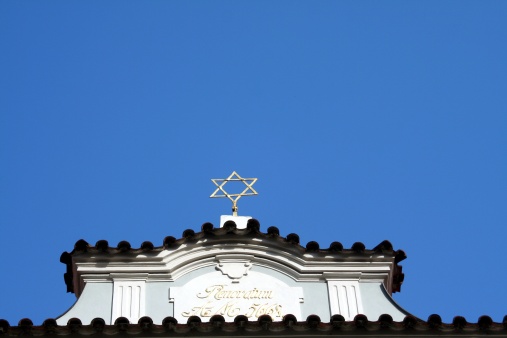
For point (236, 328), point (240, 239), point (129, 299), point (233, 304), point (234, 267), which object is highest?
point (240, 239)

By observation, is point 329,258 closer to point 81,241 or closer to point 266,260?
point 266,260

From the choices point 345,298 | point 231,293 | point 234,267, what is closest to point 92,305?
point 231,293

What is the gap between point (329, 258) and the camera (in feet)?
56.0

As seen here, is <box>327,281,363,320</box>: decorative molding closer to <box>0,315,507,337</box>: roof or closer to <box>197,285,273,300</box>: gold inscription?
<box>197,285,273,300</box>: gold inscription

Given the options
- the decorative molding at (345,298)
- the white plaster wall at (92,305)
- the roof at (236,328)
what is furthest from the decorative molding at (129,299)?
the decorative molding at (345,298)

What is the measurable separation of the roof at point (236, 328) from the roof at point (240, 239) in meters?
1.71

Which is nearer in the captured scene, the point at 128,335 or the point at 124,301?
the point at 128,335

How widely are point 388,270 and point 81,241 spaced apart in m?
3.67

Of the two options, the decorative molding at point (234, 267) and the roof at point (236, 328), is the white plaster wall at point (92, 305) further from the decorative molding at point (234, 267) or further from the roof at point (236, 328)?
the decorative molding at point (234, 267)

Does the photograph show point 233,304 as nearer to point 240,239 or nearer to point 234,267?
point 234,267

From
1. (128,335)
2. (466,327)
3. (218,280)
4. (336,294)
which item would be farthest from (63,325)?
(466,327)

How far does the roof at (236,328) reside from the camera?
15.3 meters

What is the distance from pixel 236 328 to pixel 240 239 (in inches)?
87.0

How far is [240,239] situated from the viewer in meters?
17.3
